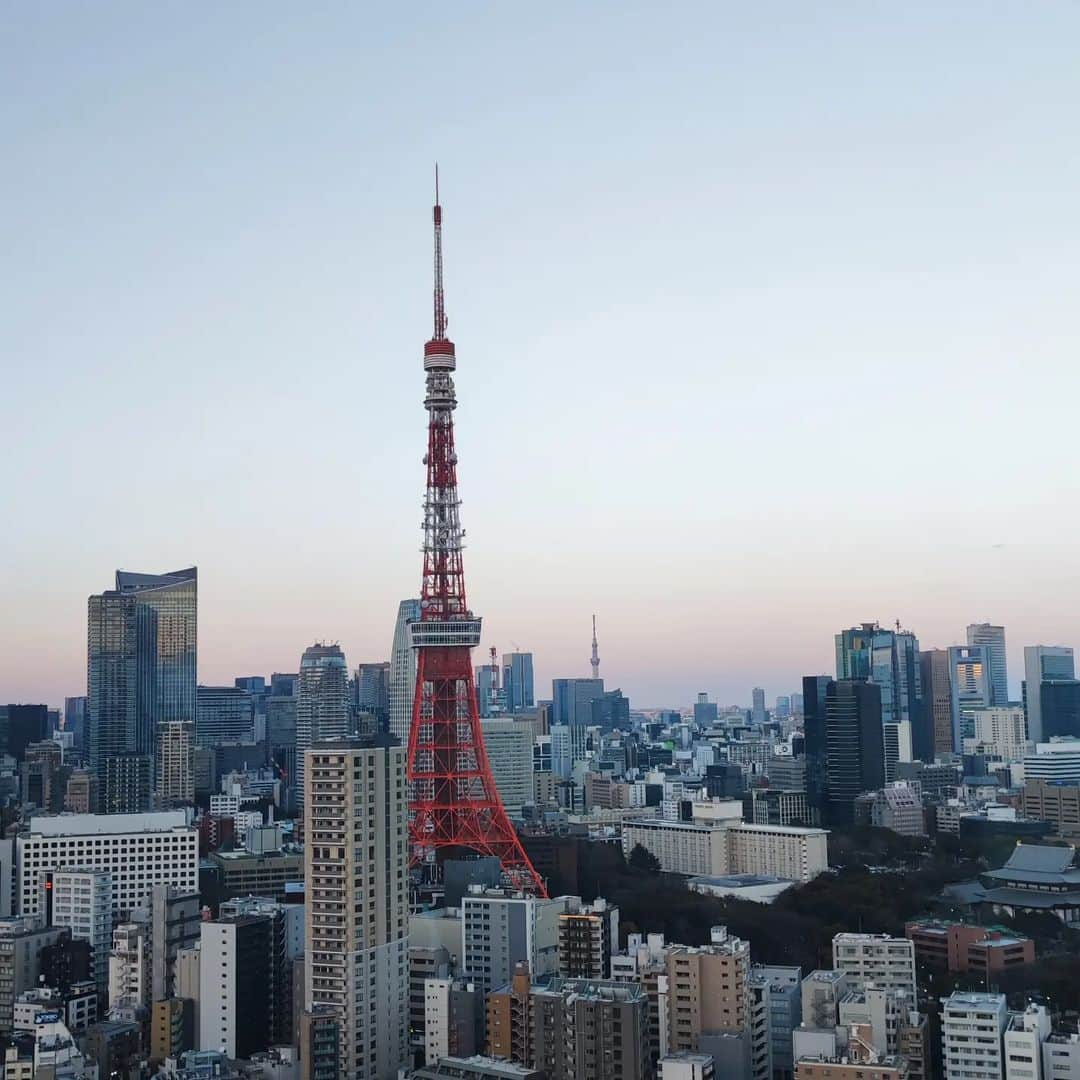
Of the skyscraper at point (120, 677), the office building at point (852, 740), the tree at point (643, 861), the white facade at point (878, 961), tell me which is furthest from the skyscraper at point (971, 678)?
the white facade at point (878, 961)

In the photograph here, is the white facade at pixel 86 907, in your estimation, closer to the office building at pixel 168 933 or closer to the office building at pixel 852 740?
the office building at pixel 168 933

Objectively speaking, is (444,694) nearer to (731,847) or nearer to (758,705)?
(731,847)

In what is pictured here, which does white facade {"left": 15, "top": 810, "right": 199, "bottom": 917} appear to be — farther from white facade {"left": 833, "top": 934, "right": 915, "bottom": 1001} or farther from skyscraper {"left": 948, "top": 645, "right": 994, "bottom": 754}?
skyscraper {"left": 948, "top": 645, "right": 994, "bottom": 754}

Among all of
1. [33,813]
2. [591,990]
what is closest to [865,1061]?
[591,990]

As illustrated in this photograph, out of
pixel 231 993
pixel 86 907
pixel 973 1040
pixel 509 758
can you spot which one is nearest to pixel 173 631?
pixel 509 758

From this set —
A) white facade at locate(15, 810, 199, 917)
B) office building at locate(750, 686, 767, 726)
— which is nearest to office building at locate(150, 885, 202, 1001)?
white facade at locate(15, 810, 199, 917)
